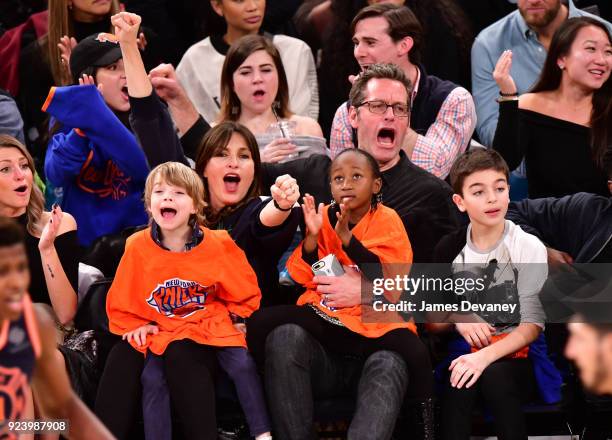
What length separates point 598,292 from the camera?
152 inches

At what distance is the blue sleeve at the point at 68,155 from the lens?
436 cm

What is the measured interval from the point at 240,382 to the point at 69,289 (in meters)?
0.71

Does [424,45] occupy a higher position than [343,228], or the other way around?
[424,45]

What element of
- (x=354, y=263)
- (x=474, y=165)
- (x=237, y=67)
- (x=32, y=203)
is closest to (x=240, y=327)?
(x=354, y=263)

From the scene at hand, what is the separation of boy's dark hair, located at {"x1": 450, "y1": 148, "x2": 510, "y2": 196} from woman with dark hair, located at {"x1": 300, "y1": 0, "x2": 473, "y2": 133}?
4.27ft

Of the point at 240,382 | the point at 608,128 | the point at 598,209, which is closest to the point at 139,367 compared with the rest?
the point at 240,382

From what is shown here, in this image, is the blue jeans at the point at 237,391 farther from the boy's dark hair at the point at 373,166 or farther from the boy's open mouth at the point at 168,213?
the boy's dark hair at the point at 373,166

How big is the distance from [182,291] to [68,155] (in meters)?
0.96

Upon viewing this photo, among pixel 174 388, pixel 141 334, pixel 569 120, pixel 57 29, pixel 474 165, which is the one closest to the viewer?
pixel 174 388

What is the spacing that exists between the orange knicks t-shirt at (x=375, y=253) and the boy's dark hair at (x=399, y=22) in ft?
3.70

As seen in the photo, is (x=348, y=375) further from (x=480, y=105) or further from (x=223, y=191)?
(x=480, y=105)

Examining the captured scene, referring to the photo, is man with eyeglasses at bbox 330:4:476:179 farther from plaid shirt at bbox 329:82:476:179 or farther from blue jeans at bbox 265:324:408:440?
blue jeans at bbox 265:324:408:440

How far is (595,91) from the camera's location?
4566 mm

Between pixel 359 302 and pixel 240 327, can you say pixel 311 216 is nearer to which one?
pixel 359 302
